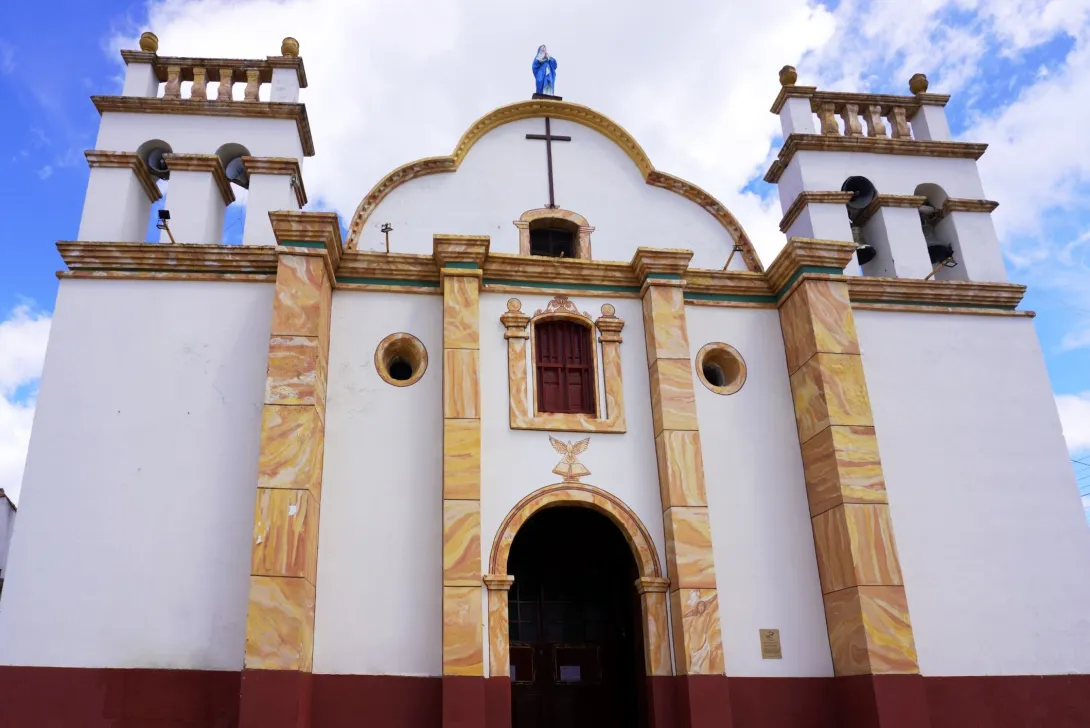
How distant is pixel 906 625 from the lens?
39.4 feet

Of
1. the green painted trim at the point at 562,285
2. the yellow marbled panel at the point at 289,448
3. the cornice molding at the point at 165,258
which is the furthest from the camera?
the green painted trim at the point at 562,285

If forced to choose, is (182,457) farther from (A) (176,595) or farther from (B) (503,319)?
(B) (503,319)

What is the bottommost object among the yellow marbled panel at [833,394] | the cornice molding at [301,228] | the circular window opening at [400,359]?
the yellow marbled panel at [833,394]

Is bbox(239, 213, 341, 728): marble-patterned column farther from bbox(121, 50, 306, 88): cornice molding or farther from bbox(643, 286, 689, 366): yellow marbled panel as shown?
bbox(643, 286, 689, 366): yellow marbled panel

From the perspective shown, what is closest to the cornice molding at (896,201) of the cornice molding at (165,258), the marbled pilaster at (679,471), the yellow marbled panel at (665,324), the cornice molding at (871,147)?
the cornice molding at (871,147)

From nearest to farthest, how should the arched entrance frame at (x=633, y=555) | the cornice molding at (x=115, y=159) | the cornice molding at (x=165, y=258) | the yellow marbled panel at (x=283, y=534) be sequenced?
the yellow marbled panel at (x=283, y=534) < the arched entrance frame at (x=633, y=555) < the cornice molding at (x=165, y=258) < the cornice molding at (x=115, y=159)

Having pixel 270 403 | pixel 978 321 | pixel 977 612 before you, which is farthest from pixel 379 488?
pixel 978 321

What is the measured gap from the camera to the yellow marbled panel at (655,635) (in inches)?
472

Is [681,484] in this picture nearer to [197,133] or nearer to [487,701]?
[487,701]

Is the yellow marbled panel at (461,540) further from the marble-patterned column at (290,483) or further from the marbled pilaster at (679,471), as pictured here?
the marbled pilaster at (679,471)

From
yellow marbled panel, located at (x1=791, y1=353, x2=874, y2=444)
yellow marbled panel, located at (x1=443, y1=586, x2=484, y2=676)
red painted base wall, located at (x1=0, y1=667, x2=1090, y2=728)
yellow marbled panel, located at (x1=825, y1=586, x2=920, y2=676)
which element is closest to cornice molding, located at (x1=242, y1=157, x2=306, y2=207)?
yellow marbled panel, located at (x1=443, y1=586, x2=484, y2=676)

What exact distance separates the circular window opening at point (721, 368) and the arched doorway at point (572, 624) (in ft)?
8.64

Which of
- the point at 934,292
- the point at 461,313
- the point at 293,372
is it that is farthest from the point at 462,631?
the point at 934,292

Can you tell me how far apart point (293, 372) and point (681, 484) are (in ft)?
17.6
